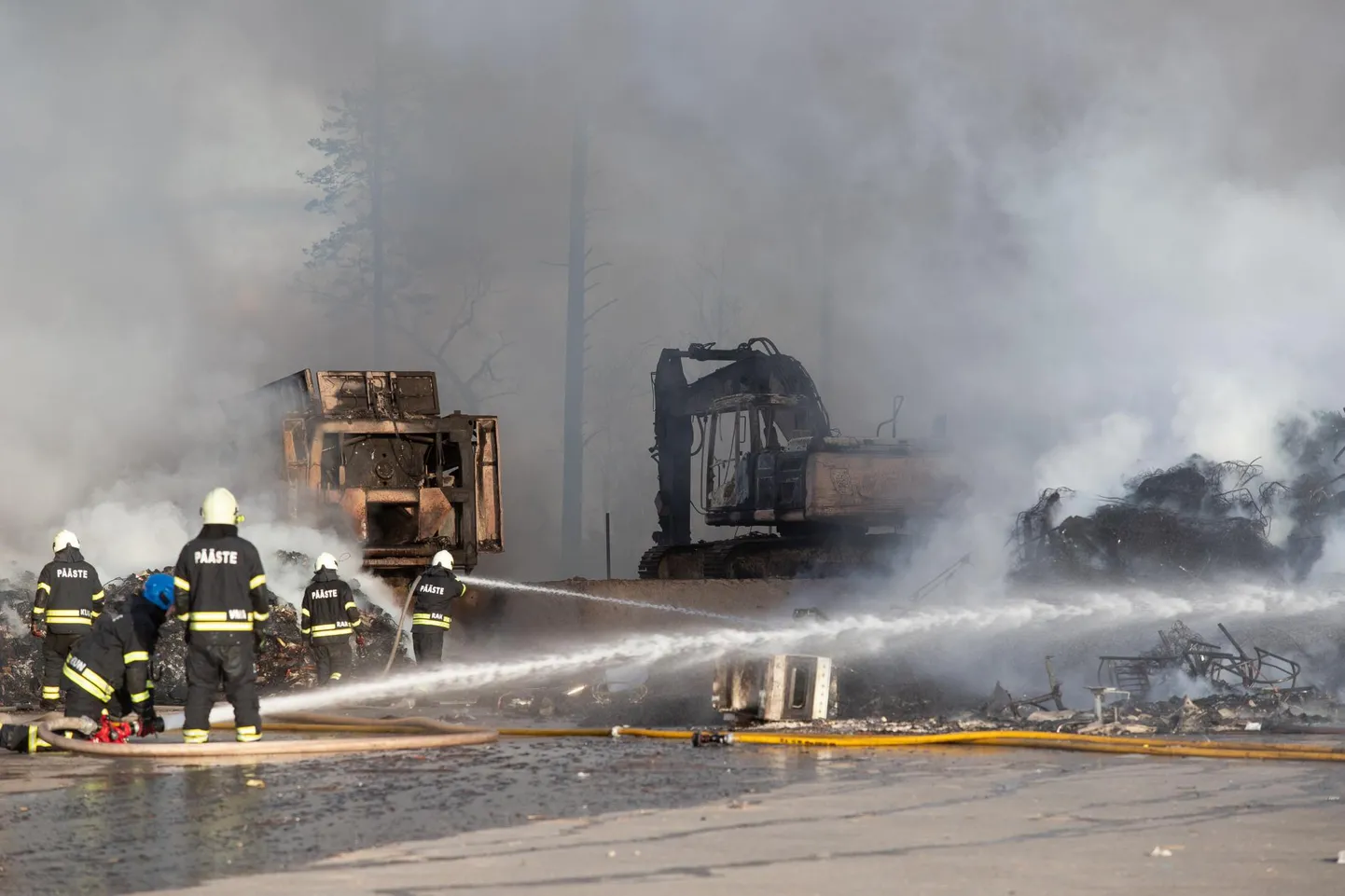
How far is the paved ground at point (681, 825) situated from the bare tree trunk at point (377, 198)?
4143cm

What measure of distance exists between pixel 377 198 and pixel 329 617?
36.8 metres

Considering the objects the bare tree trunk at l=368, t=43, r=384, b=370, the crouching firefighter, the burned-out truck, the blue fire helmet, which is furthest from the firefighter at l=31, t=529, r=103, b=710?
the bare tree trunk at l=368, t=43, r=384, b=370

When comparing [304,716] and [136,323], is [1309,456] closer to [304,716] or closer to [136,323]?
[304,716]

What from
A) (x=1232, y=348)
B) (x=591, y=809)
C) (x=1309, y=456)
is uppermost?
(x=1232, y=348)

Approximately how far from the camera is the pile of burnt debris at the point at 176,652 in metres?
18.7

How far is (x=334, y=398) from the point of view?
915 inches

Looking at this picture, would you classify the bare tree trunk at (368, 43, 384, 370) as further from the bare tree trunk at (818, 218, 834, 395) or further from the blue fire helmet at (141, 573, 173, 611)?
the blue fire helmet at (141, 573, 173, 611)

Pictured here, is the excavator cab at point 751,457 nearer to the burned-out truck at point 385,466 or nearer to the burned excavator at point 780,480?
the burned excavator at point 780,480

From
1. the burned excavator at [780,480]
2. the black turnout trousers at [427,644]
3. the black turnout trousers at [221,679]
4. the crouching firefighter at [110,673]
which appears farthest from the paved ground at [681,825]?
the burned excavator at [780,480]

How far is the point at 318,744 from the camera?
443 inches

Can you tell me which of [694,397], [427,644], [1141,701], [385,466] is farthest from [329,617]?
[694,397]

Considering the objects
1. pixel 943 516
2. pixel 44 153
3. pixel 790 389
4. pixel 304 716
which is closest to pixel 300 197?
pixel 44 153

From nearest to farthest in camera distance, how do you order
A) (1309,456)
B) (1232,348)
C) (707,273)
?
1. (1309,456)
2. (1232,348)
3. (707,273)

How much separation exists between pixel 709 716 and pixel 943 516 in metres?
11.9
